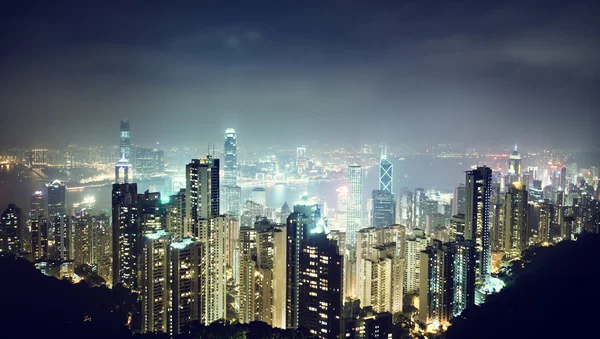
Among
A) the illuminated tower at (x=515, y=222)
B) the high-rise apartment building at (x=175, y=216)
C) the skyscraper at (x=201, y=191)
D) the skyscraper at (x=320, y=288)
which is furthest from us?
the illuminated tower at (x=515, y=222)

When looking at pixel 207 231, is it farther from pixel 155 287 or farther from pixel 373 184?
pixel 373 184

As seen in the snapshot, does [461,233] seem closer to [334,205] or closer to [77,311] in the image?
[334,205]

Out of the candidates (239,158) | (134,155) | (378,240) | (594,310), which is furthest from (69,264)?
(594,310)

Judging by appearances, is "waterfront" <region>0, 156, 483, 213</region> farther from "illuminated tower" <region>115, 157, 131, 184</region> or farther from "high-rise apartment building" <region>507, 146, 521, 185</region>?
"high-rise apartment building" <region>507, 146, 521, 185</region>

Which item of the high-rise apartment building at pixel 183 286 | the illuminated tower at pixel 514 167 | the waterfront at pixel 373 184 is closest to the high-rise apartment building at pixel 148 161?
the waterfront at pixel 373 184

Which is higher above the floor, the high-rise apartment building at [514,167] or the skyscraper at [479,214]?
the high-rise apartment building at [514,167]

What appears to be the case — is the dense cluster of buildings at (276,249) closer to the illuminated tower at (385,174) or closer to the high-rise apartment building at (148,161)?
the high-rise apartment building at (148,161)

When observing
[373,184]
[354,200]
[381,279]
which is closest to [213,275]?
[381,279]

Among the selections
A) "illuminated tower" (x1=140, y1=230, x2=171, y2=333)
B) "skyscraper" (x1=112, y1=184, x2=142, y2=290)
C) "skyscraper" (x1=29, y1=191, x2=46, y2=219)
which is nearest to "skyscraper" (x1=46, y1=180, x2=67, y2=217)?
"skyscraper" (x1=29, y1=191, x2=46, y2=219)
